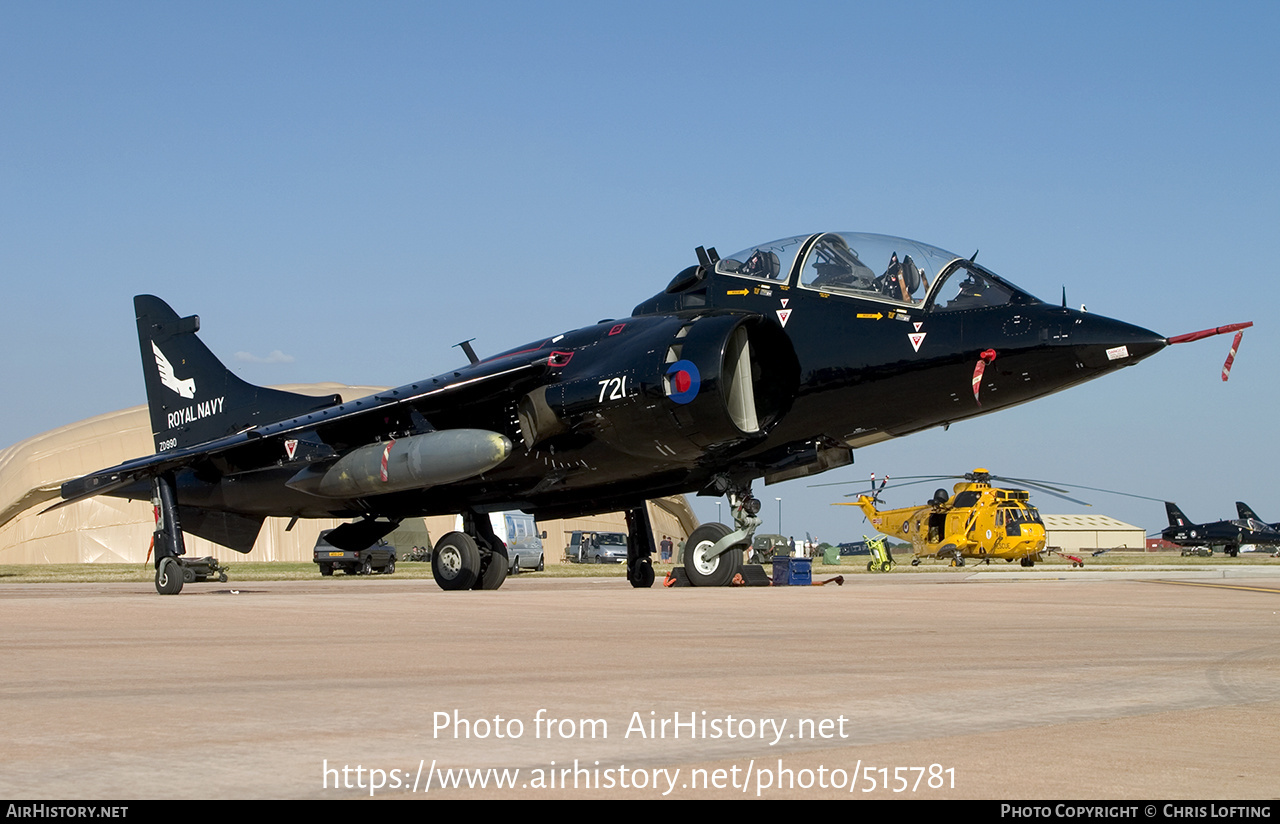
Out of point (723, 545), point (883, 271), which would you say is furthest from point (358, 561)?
point (883, 271)

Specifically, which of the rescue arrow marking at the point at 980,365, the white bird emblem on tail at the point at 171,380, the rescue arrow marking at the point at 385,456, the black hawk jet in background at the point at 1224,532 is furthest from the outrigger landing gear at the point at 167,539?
the black hawk jet in background at the point at 1224,532

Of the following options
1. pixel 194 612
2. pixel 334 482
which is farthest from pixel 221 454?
pixel 194 612

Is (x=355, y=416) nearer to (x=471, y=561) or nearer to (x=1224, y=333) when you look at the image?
(x=471, y=561)

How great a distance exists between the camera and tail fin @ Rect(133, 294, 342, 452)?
63.4 ft

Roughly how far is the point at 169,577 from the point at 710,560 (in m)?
7.77

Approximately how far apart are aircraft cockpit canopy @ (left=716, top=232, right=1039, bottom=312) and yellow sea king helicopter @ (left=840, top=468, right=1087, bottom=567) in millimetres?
21268

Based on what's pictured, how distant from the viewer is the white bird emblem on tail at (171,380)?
2002 cm

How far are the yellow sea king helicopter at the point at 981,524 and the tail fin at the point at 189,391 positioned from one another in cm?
2044

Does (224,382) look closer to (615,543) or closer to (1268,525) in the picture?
(615,543)

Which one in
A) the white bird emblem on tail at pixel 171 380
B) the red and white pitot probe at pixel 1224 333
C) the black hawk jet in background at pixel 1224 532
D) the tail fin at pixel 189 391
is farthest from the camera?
the black hawk jet in background at pixel 1224 532

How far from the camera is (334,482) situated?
16.0 m

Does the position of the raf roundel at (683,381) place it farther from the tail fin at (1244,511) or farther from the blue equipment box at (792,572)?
the tail fin at (1244,511)

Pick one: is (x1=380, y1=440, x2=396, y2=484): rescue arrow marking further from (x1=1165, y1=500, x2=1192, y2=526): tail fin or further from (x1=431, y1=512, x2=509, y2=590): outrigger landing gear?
(x1=1165, y1=500, x2=1192, y2=526): tail fin

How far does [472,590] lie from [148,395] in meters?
8.04
